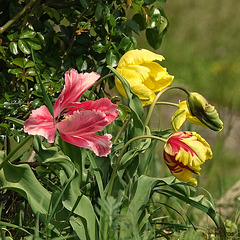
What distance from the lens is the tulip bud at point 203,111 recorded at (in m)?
1.52

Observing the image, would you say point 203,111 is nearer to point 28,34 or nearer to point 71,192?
point 71,192

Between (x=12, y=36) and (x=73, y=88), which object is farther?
(x=12, y=36)

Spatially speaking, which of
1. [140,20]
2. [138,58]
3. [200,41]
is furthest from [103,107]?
[200,41]

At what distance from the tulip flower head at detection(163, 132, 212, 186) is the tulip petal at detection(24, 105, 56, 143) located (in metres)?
0.29

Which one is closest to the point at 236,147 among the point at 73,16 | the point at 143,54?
the point at 73,16

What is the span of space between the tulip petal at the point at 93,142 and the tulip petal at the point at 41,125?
0.13 ft

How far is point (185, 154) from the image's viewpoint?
145 cm

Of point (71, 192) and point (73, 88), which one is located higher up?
point (73, 88)

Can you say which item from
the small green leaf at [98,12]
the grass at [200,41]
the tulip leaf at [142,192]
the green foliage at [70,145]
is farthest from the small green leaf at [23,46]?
the grass at [200,41]

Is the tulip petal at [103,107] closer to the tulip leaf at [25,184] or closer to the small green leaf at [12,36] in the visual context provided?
the tulip leaf at [25,184]

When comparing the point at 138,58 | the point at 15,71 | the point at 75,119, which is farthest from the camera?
the point at 15,71

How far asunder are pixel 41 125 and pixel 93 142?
132 mm

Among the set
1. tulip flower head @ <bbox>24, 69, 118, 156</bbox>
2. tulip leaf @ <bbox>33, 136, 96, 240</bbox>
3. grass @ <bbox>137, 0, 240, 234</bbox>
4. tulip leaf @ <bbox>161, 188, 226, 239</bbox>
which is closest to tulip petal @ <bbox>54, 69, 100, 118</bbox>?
tulip flower head @ <bbox>24, 69, 118, 156</bbox>

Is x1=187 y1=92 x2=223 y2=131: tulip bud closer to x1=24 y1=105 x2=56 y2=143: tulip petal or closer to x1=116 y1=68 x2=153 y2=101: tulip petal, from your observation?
x1=116 y1=68 x2=153 y2=101: tulip petal
